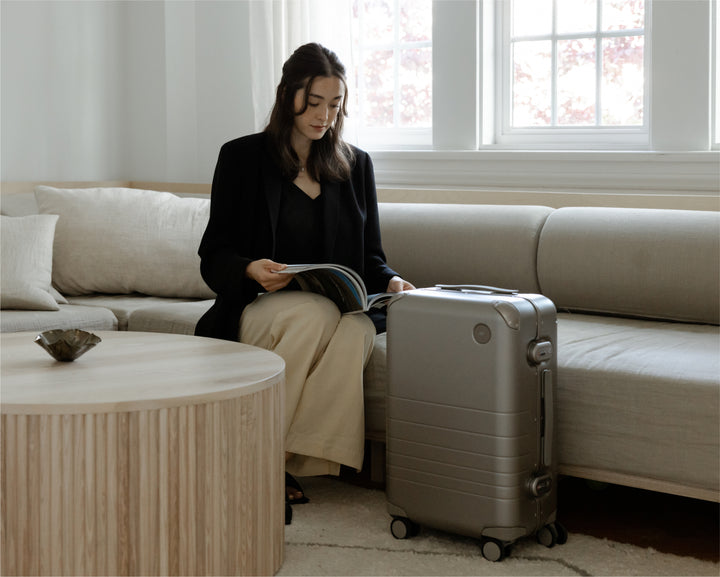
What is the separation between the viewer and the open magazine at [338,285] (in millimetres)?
2295

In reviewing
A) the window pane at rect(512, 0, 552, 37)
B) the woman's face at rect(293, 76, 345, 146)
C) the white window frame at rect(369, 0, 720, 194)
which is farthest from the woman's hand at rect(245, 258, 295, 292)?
the window pane at rect(512, 0, 552, 37)

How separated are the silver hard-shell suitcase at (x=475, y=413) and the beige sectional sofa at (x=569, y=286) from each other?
192 mm

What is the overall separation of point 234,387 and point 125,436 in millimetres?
223

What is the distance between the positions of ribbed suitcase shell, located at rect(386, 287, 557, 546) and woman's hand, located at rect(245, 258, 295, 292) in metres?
0.37

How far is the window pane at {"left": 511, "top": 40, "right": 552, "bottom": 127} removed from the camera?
352 centimetres

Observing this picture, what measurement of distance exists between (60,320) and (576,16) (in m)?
2.11

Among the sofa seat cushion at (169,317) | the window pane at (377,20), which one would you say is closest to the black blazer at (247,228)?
the sofa seat cushion at (169,317)

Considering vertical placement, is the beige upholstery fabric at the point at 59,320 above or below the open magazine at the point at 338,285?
below

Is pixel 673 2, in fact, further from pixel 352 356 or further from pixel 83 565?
pixel 83 565

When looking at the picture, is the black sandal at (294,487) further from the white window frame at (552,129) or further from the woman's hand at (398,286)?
the white window frame at (552,129)

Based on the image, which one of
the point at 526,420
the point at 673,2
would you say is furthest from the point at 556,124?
the point at 526,420

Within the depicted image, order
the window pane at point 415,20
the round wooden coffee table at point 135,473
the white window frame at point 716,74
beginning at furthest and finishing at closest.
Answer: the window pane at point 415,20
the white window frame at point 716,74
the round wooden coffee table at point 135,473

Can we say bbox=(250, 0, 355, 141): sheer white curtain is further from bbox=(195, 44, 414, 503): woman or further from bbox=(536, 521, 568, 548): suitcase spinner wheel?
bbox=(536, 521, 568, 548): suitcase spinner wheel

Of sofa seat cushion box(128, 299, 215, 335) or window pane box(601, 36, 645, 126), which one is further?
window pane box(601, 36, 645, 126)
